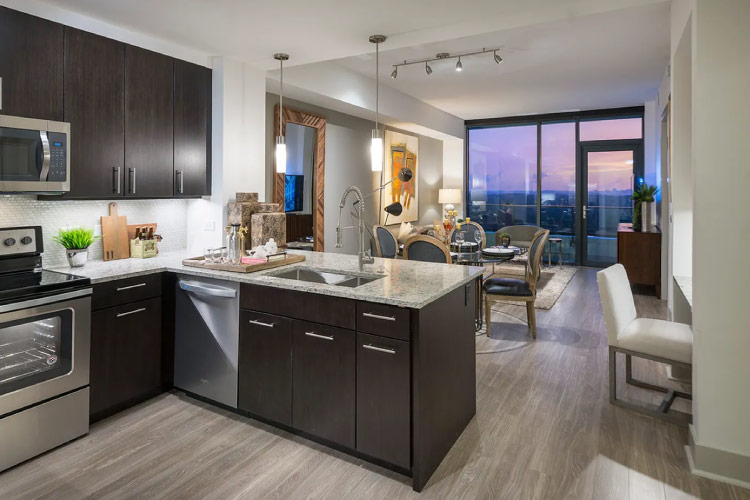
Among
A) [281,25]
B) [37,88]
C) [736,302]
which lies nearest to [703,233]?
[736,302]

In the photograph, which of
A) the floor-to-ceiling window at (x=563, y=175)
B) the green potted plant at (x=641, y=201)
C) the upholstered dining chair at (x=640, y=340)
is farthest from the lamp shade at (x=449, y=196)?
the upholstered dining chair at (x=640, y=340)

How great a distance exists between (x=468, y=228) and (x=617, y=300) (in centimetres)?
310

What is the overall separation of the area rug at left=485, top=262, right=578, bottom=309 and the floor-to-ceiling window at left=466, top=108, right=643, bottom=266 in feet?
2.70

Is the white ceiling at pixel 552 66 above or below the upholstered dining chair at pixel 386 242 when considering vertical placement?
above

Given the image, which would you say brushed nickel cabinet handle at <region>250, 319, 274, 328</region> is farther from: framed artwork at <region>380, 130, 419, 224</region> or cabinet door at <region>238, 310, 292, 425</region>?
framed artwork at <region>380, 130, 419, 224</region>

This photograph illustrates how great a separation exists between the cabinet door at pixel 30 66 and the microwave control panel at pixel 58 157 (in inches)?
4.7

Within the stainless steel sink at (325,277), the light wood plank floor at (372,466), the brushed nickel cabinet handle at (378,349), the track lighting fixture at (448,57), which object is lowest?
the light wood plank floor at (372,466)

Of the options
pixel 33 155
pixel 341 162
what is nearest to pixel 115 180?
pixel 33 155

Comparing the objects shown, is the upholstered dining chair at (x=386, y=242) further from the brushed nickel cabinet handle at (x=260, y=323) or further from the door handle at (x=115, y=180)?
the door handle at (x=115, y=180)

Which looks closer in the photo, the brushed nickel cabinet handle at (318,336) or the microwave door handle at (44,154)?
the brushed nickel cabinet handle at (318,336)

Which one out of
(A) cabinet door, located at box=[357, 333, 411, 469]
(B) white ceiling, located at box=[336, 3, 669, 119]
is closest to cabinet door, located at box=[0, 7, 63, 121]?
(B) white ceiling, located at box=[336, 3, 669, 119]

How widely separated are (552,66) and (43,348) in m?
5.47

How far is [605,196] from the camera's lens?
8.70 meters

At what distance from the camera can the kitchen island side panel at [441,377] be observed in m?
2.19
